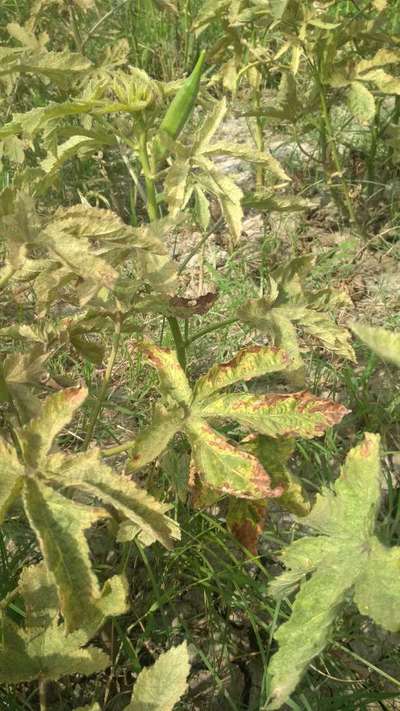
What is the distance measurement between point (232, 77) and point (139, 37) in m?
1.23

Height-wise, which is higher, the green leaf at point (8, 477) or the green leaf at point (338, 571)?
the green leaf at point (8, 477)

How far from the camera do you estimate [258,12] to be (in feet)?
7.87

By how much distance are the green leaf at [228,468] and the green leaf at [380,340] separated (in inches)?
17.3

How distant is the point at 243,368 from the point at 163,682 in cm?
57

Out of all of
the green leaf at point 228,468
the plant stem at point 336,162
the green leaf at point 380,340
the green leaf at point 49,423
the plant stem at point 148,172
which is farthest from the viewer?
the plant stem at point 336,162

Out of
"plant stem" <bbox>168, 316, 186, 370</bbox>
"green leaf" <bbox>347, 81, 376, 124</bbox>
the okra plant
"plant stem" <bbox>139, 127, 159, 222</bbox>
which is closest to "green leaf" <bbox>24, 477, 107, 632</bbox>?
the okra plant

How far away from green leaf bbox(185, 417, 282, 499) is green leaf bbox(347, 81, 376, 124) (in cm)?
139

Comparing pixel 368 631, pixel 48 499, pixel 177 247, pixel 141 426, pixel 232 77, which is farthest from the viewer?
pixel 177 247

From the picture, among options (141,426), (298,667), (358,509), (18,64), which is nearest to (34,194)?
(18,64)

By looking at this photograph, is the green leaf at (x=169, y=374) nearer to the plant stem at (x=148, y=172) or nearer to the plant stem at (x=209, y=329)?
the plant stem at (x=209, y=329)

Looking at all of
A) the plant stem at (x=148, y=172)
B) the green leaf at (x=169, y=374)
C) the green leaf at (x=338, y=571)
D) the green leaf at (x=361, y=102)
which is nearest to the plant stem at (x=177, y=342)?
the green leaf at (x=169, y=374)

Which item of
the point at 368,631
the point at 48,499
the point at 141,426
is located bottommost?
the point at 368,631

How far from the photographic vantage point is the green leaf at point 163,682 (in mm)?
1219

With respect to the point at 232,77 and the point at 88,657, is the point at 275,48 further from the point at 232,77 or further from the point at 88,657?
the point at 88,657
